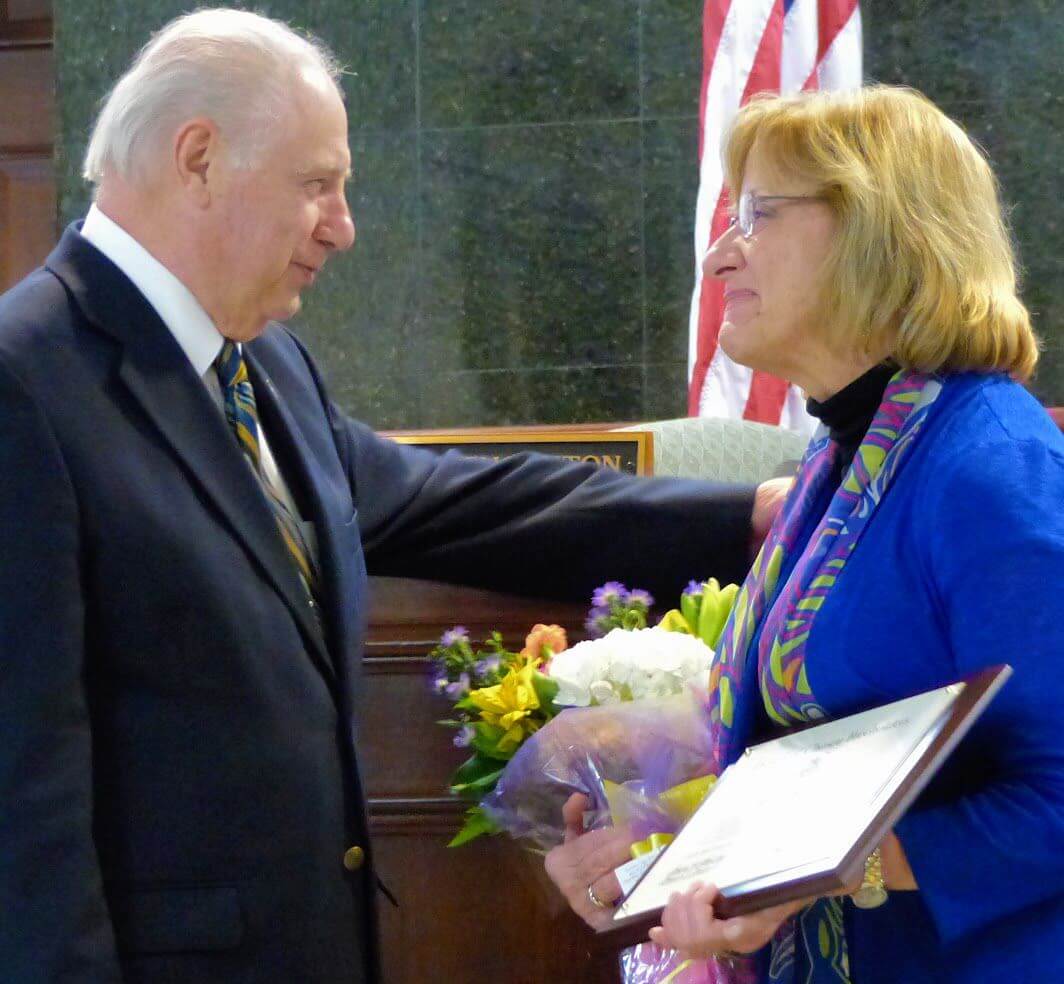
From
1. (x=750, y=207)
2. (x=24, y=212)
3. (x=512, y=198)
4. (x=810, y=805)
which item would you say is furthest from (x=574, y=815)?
(x=24, y=212)

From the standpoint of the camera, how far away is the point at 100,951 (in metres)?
1.72

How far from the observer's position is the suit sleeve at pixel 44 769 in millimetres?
1702

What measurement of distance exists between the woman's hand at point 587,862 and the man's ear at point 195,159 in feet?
3.04

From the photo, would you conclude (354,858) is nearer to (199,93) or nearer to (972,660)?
(972,660)

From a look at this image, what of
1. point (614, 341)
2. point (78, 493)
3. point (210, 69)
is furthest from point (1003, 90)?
point (78, 493)

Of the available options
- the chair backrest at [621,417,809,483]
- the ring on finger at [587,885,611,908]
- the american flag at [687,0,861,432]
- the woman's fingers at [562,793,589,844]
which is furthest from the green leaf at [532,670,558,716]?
the american flag at [687,0,861,432]

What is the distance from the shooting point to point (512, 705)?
201 centimetres

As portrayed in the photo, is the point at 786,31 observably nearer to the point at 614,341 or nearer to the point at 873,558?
the point at 614,341

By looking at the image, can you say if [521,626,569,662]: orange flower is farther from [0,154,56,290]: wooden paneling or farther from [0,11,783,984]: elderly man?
[0,154,56,290]: wooden paneling

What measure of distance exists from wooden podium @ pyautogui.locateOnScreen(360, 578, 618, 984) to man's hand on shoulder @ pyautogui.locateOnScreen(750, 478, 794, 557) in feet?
0.94

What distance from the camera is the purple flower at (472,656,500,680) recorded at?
82.4 inches

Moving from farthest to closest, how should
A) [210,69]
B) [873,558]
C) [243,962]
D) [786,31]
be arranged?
[786,31] → [210,69] → [243,962] → [873,558]

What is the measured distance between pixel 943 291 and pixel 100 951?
1175mm

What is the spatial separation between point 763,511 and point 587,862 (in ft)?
2.38
